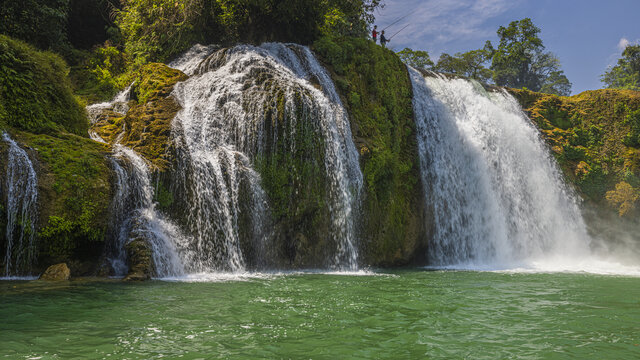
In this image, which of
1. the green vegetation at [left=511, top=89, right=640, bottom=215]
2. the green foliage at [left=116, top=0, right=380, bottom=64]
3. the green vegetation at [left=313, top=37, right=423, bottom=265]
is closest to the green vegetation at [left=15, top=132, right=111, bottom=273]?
the green vegetation at [left=313, top=37, right=423, bottom=265]

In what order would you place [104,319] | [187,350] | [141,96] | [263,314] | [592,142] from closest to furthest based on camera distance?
1. [187,350]
2. [104,319]
3. [263,314]
4. [141,96]
5. [592,142]

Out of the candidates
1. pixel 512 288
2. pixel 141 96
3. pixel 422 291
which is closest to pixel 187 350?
pixel 422 291

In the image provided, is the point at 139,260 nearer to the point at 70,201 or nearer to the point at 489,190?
the point at 70,201

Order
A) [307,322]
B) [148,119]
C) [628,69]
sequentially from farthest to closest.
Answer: [628,69], [148,119], [307,322]

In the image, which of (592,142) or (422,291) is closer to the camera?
(422,291)

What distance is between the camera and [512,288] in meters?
8.52

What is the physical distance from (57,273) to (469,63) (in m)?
58.5

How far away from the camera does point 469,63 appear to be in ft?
189

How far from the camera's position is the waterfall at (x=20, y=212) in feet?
26.6

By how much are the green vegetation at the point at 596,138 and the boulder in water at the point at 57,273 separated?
22638mm

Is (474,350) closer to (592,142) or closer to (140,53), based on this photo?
(140,53)

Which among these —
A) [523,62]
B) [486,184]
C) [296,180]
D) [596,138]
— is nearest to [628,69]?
[523,62]

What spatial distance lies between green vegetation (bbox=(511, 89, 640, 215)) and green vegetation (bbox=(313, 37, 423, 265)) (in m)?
10.2

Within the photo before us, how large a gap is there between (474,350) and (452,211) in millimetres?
12996
